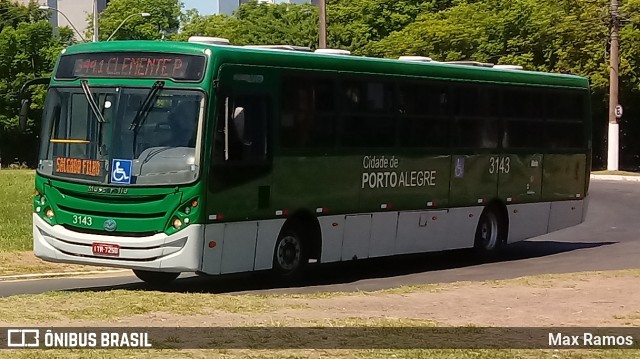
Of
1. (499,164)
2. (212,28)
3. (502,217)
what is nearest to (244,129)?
(499,164)

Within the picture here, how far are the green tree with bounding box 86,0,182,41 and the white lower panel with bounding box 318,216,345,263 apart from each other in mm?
83357

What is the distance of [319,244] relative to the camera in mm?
18438

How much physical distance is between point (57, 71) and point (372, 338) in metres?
8.15

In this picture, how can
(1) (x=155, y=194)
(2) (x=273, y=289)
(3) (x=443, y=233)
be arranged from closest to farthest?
(1) (x=155, y=194)
(2) (x=273, y=289)
(3) (x=443, y=233)

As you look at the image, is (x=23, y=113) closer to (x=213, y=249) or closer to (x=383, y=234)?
(x=213, y=249)

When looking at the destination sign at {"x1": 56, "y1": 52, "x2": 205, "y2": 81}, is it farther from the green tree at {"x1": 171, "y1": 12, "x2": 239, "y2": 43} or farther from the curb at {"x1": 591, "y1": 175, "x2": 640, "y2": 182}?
the green tree at {"x1": 171, "y1": 12, "x2": 239, "y2": 43}

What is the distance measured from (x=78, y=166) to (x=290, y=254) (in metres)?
3.18

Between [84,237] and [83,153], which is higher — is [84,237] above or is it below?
below

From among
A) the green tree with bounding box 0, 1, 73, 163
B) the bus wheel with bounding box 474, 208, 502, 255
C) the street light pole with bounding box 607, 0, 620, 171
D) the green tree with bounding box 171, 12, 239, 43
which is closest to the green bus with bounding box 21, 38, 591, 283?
the bus wheel with bounding box 474, 208, 502, 255

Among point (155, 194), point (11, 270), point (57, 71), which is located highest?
point (57, 71)

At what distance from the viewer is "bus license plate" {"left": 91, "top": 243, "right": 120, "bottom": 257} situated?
16.3 metres

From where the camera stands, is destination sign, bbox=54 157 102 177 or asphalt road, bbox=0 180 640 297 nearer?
destination sign, bbox=54 157 102 177

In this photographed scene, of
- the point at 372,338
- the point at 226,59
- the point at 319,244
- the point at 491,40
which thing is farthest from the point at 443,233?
the point at 491,40

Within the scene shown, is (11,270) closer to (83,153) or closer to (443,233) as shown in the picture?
(83,153)
